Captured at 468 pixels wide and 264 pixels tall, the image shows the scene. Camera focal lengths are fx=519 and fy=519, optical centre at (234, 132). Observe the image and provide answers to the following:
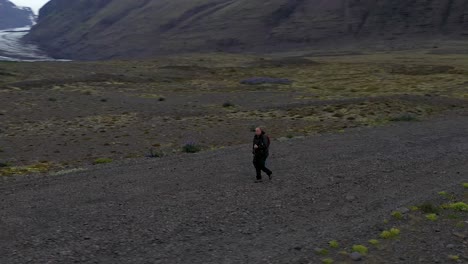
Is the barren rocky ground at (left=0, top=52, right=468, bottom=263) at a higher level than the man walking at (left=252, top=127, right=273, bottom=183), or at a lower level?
lower

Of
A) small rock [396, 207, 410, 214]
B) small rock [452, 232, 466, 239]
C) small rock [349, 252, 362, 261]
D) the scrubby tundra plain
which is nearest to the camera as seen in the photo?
small rock [349, 252, 362, 261]

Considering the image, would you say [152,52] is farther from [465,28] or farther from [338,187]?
[338,187]

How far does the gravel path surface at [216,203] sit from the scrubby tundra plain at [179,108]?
5.01 meters

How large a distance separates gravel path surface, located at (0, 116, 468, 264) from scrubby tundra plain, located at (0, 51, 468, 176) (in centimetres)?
501

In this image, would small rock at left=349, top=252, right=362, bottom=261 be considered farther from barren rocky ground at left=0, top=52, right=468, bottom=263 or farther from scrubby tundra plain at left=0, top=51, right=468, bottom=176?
scrubby tundra plain at left=0, top=51, right=468, bottom=176

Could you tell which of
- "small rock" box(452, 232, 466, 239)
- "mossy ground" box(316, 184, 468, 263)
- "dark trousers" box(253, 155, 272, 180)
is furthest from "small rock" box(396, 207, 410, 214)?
"dark trousers" box(253, 155, 272, 180)

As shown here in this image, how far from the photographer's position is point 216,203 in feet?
52.8

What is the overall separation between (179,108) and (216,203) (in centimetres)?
3008

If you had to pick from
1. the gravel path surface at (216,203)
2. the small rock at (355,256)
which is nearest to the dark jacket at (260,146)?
the gravel path surface at (216,203)

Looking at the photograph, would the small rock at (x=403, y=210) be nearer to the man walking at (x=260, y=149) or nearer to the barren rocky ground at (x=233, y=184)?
the barren rocky ground at (x=233, y=184)

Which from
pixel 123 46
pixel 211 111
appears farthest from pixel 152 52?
pixel 211 111

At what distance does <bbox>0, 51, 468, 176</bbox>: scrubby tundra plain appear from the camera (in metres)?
28.6

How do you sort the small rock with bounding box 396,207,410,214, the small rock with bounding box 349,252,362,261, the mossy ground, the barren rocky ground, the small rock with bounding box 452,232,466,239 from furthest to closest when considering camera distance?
1. the small rock with bounding box 396,207,410,214
2. the small rock with bounding box 452,232,466,239
3. the barren rocky ground
4. the mossy ground
5. the small rock with bounding box 349,252,362,261

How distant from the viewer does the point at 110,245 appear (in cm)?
1277
